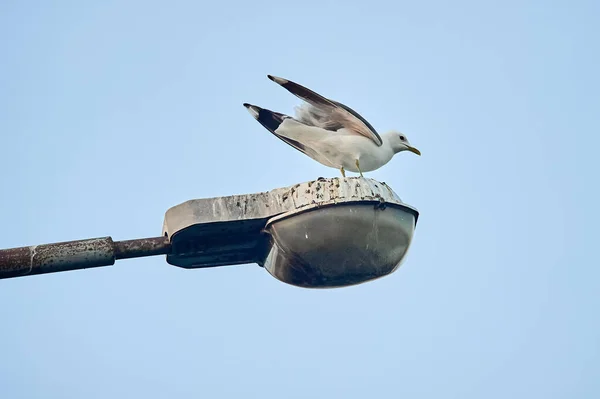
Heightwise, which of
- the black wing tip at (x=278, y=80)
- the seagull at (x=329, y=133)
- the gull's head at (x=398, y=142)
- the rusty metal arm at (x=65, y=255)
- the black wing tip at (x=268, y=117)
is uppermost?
the gull's head at (x=398, y=142)

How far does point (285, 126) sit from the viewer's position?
242 inches

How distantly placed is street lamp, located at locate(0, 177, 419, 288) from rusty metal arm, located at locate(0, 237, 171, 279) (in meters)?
0.11

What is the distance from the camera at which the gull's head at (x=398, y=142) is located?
24.8 ft

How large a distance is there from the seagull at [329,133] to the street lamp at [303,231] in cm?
130

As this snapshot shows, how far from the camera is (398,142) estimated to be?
769cm

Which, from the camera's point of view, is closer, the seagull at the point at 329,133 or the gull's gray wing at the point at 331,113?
the gull's gray wing at the point at 331,113

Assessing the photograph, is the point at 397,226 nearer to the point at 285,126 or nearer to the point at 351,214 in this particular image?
the point at 351,214

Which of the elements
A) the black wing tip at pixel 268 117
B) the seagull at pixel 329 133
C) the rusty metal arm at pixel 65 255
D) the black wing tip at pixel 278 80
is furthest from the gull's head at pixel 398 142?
the rusty metal arm at pixel 65 255

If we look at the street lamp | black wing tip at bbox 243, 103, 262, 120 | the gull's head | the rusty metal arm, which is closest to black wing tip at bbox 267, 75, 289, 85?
black wing tip at bbox 243, 103, 262, 120

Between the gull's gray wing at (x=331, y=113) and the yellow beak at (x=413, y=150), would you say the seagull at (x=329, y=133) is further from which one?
the yellow beak at (x=413, y=150)

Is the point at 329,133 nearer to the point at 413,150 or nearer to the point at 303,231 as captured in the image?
the point at 413,150

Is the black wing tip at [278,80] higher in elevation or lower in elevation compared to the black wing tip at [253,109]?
lower

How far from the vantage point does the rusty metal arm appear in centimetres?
394

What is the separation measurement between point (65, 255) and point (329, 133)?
2.71 m
